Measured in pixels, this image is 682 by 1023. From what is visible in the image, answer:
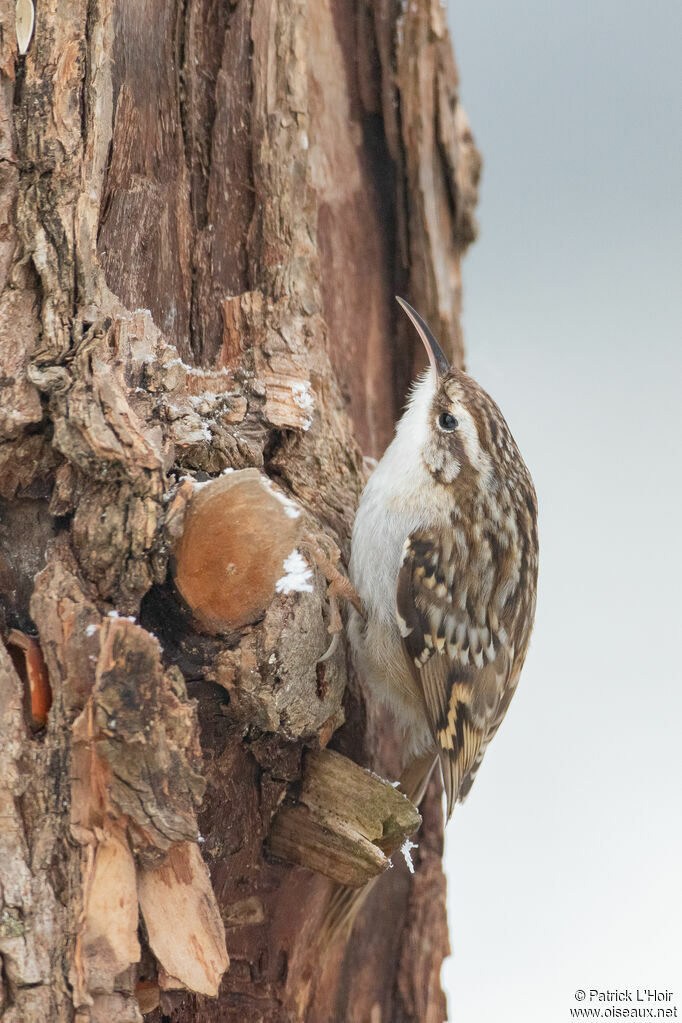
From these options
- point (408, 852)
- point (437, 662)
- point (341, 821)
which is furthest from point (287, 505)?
point (408, 852)

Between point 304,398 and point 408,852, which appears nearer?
point 304,398

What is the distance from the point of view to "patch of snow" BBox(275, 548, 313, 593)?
1492 mm

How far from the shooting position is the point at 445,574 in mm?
1995

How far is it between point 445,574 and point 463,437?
285 millimetres

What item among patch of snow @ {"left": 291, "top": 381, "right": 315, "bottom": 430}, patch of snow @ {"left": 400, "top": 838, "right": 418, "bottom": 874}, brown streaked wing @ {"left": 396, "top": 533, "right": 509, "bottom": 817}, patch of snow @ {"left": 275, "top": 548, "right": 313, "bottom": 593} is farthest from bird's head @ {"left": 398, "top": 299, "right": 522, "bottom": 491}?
patch of snow @ {"left": 400, "top": 838, "right": 418, "bottom": 874}

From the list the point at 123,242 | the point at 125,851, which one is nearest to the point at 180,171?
the point at 123,242

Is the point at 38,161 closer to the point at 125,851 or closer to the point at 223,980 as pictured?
the point at 125,851

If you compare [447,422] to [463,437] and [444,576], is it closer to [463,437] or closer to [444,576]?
[463,437]

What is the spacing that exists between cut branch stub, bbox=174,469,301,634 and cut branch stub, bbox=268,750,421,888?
397 mm

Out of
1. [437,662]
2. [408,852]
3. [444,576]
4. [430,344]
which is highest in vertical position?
[430,344]

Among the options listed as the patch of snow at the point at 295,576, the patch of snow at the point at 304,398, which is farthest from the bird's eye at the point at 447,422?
the patch of snow at the point at 295,576

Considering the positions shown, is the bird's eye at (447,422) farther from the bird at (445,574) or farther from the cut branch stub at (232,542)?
the cut branch stub at (232,542)

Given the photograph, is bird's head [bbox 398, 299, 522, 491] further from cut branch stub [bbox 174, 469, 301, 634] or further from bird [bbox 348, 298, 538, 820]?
cut branch stub [bbox 174, 469, 301, 634]

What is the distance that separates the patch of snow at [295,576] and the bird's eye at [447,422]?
2.09ft
